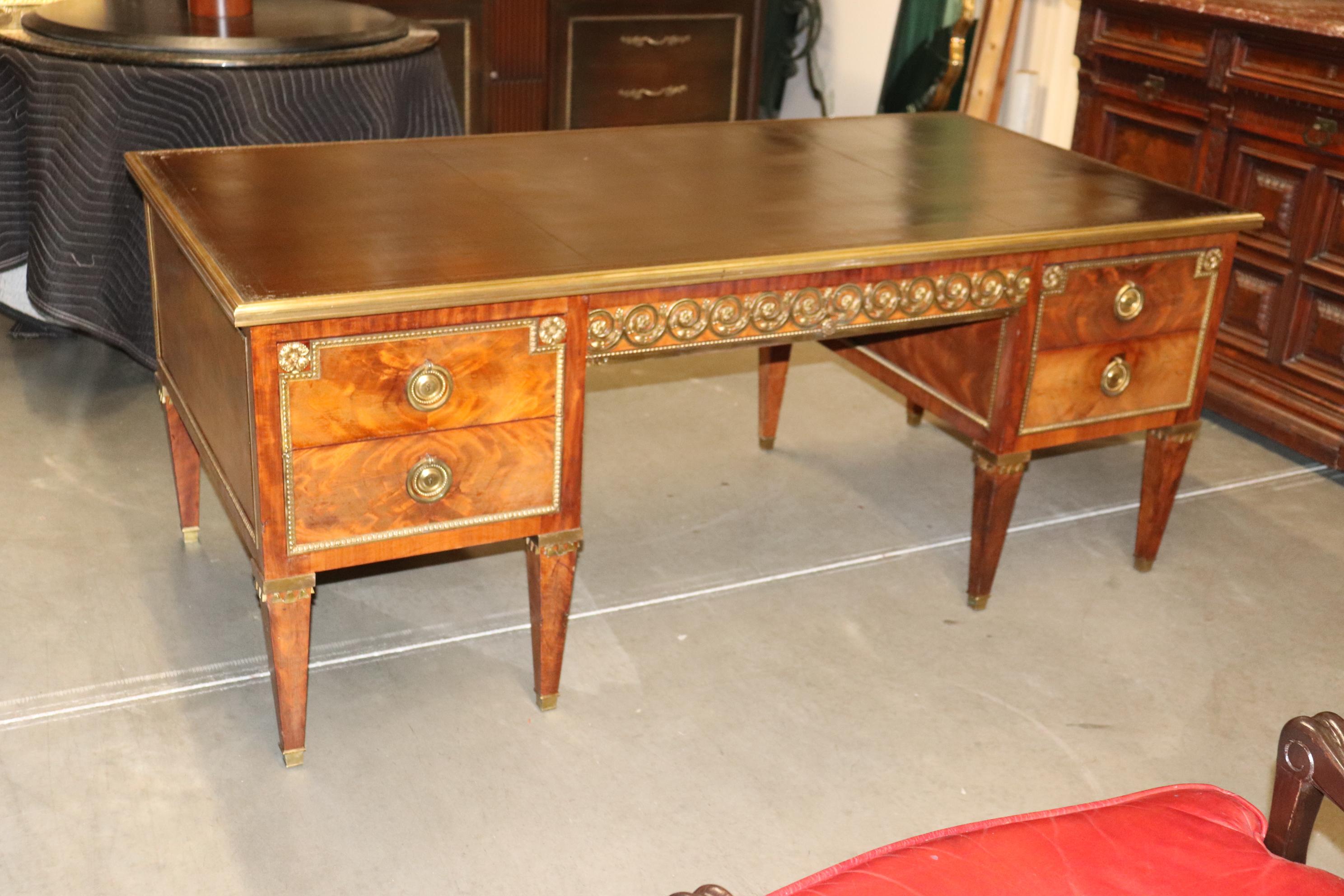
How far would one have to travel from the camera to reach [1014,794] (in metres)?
1.93

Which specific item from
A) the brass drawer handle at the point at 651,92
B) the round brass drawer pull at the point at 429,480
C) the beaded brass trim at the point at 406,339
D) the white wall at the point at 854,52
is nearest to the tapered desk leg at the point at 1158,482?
the beaded brass trim at the point at 406,339

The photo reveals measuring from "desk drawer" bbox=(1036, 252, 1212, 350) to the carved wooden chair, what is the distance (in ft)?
3.11

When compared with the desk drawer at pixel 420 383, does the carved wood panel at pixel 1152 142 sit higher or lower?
higher

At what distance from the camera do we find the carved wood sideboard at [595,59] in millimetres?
4504

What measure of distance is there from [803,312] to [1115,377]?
62 centimetres

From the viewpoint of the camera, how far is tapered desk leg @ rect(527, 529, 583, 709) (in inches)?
76.4

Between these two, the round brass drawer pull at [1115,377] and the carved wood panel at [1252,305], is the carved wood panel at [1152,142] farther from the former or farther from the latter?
the round brass drawer pull at [1115,377]

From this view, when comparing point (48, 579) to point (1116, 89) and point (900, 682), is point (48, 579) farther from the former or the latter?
point (1116, 89)

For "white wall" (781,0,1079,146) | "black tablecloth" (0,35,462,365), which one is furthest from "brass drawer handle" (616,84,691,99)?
"black tablecloth" (0,35,462,365)

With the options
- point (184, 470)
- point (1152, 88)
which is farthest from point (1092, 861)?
point (1152, 88)

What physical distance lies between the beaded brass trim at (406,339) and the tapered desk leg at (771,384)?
105 cm

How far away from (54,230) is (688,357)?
4.68 feet

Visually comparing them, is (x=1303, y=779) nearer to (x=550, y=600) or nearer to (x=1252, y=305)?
(x=550, y=600)

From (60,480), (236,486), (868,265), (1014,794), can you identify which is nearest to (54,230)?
(60,480)
